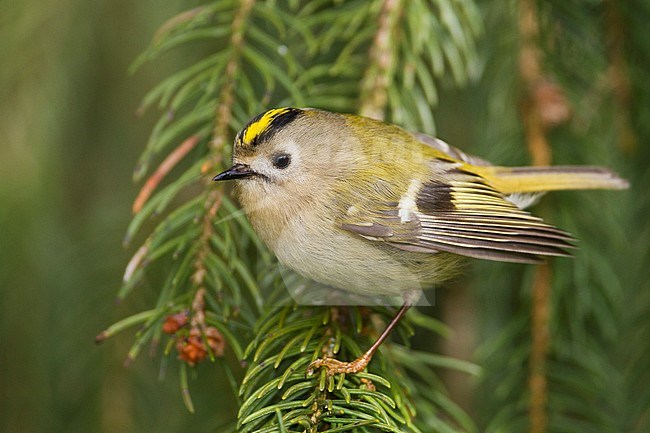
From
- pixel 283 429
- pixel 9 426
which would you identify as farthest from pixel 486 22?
pixel 9 426

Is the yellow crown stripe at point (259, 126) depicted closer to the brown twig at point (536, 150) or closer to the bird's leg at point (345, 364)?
the bird's leg at point (345, 364)

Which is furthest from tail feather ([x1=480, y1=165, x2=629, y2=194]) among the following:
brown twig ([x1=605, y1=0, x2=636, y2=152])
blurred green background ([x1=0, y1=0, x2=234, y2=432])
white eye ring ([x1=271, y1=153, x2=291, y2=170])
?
blurred green background ([x1=0, y1=0, x2=234, y2=432])

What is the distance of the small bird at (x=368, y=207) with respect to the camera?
59.6 inches

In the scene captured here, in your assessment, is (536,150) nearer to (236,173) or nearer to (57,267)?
(236,173)

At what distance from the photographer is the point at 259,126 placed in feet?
4.97

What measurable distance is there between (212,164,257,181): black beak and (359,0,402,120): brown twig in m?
0.38

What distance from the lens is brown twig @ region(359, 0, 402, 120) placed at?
171 cm

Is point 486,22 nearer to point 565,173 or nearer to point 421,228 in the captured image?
point 565,173

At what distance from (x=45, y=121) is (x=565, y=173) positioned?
1219 mm

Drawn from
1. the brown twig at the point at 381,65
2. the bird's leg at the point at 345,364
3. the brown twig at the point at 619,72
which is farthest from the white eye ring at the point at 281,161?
the brown twig at the point at 619,72

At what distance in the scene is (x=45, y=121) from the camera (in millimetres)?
1886

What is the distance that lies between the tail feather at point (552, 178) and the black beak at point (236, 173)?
60 cm

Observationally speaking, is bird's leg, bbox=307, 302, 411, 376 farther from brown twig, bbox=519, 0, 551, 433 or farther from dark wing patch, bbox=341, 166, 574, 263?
brown twig, bbox=519, 0, 551, 433

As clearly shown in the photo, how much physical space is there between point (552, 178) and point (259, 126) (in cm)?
70
